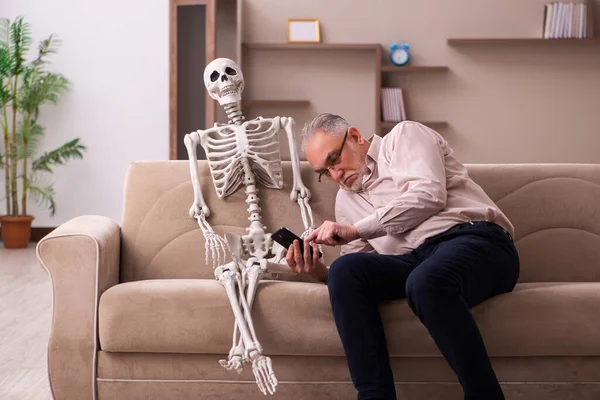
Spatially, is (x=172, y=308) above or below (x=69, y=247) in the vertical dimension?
below

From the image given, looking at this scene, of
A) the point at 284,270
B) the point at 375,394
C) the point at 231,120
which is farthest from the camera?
the point at 231,120

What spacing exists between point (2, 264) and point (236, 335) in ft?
12.6

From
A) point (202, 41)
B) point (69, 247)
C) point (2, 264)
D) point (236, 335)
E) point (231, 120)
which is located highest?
point (202, 41)

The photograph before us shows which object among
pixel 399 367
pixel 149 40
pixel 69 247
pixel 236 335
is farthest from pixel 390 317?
pixel 149 40

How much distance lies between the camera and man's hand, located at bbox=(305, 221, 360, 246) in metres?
2.16

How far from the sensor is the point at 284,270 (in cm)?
242

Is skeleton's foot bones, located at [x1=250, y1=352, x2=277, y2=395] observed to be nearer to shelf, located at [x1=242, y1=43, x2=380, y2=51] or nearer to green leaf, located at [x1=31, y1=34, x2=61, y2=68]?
shelf, located at [x1=242, y1=43, x2=380, y2=51]

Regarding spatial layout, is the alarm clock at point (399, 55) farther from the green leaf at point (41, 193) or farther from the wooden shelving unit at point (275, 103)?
the green leaf at point (41, 193)

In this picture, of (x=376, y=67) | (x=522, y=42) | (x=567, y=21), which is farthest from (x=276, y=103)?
(x=567, y=21)

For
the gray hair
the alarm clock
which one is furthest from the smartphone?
the alarm clock

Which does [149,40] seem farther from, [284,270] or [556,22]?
[284,270]

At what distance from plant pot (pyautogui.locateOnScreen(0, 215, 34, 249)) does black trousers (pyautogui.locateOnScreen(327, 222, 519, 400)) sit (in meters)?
4.89

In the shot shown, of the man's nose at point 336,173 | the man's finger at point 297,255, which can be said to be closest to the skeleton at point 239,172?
the man's finger at point 297,255

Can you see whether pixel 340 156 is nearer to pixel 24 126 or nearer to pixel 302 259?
pixel 302 259
